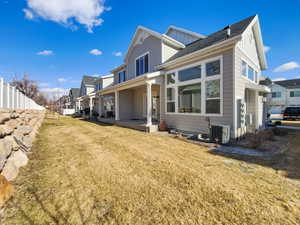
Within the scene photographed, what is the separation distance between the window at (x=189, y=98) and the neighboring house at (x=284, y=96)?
1272 inches

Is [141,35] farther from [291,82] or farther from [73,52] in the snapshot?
[291,82]

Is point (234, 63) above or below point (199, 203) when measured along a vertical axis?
above

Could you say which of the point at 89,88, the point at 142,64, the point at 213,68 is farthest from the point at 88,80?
the point at 213,68

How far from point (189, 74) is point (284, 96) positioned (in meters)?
36.8

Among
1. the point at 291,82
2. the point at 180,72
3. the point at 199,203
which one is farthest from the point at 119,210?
the point at 291,82

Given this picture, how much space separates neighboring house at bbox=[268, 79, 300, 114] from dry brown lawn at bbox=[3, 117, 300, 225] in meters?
35.5

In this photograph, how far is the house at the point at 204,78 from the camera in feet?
19.9

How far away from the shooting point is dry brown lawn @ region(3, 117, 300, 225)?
6.46ft

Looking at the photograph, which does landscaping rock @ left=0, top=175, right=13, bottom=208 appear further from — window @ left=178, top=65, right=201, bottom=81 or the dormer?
the dormer

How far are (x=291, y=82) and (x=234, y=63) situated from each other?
136ft

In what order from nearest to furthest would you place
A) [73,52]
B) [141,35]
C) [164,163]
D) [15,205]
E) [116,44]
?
1. [15,205]
2. [164,163]
3. [141,35]
4. [116,44]
5. [73,52]

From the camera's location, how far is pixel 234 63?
5.83 metres

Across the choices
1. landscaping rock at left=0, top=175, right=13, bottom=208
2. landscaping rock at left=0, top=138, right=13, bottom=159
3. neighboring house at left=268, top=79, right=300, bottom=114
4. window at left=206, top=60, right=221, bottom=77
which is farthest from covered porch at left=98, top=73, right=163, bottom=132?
neighboring house at left=268, top=79, right=300, bottom=114

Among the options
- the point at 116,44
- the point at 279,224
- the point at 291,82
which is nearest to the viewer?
the point at 279,224
